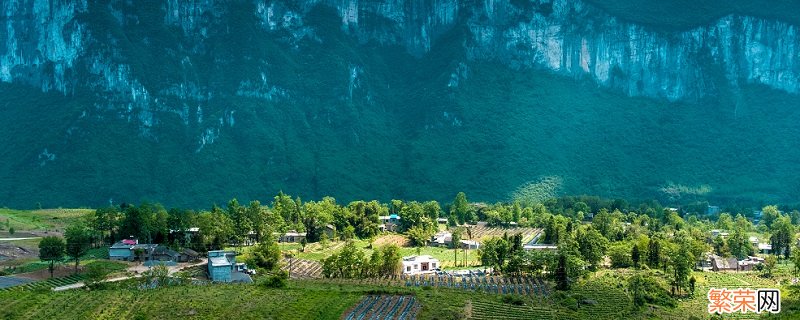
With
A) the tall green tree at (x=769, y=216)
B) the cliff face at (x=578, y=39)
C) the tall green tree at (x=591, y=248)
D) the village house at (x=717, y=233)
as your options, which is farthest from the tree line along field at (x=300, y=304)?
the cliff face at (x=578, y=39)

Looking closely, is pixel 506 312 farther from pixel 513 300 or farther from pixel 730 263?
pixel 730 263

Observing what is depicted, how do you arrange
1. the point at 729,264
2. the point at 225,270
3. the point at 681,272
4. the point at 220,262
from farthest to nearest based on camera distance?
1. the point at 729,264
2. the point at 220,262
3. the point at 225,270
4. the point at 681,272

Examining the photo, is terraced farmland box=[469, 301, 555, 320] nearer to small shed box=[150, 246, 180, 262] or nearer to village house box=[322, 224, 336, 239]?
small shed box=[150, 246, 180, 262]

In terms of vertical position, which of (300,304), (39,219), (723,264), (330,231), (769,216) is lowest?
(300,304)

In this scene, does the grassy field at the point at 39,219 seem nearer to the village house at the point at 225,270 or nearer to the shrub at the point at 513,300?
the village house at the point at 225,270

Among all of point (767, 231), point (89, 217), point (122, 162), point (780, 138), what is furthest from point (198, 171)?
point (780, 138)

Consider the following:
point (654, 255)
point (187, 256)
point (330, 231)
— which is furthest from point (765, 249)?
point (187, 256)

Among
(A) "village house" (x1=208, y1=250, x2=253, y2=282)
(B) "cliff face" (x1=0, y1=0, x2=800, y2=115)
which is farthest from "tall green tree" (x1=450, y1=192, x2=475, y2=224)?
(B) "cliff face" (x1=0, y1=0, x2=800, y2=115)
